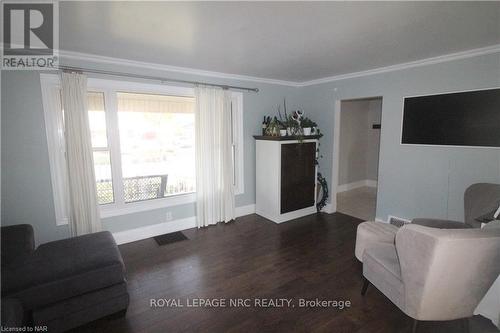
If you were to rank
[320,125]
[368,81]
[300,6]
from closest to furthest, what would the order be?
1. [300,6]
2. [368,81]
3. [320,125]

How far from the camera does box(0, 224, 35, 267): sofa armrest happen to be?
6.52ft

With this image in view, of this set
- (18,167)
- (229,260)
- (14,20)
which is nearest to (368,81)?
(229,260)

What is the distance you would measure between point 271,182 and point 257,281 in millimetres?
1802

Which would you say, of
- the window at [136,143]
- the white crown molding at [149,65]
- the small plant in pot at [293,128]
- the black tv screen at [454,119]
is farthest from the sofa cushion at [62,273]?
the black tv screen at [454,119]

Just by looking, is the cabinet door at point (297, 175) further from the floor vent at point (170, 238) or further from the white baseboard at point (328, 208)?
the floor vent at point (170, 238)

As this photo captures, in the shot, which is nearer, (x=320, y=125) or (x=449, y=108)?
(x=449, y=108)

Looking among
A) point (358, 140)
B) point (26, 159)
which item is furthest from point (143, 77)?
point (358, 140)

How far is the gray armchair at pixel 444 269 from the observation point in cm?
148

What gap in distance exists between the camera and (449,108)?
294 cm

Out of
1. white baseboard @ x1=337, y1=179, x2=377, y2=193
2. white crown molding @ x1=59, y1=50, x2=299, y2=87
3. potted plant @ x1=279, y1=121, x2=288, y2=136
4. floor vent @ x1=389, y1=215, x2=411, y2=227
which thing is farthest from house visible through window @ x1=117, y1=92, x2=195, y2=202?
white baseboard @ x1=337, y1=179, x2=377, y2=193

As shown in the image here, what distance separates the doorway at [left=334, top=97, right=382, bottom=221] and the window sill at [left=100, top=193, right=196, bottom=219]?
3.47 meters

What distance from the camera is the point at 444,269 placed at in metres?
1.53

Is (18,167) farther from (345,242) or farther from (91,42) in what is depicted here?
(345,242)

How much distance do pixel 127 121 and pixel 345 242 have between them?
3.48m
